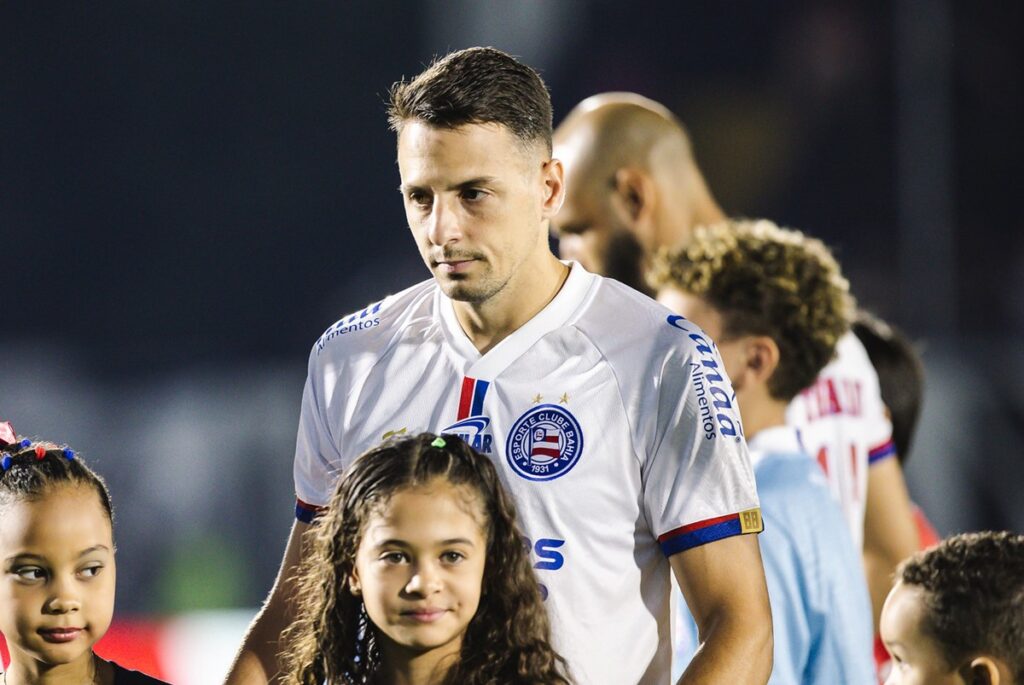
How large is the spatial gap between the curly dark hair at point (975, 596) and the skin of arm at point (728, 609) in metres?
0.30

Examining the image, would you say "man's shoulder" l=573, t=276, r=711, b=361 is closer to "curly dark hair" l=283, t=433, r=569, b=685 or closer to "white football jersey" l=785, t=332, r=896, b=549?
"curly dark hair" l=283, t=433, r=569, b=685

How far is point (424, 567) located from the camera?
84.0 inches

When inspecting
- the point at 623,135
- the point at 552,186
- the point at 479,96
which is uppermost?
the point at 623,135

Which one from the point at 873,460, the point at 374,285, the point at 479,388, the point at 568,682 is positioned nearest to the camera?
the point at 568,682

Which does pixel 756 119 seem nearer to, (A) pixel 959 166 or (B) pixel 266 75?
(A) pixel 959 166

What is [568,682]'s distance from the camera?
222cm

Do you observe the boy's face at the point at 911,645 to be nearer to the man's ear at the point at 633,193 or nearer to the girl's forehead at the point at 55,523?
the girl's forehead at the point at 55,523

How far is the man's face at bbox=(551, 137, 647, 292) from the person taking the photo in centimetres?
417

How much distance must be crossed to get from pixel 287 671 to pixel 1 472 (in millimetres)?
556

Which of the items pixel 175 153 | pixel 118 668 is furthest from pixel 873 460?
pixel 175 153

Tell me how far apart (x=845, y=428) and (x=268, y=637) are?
1.81 meters

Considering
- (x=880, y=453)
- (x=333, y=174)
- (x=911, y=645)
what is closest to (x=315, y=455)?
(x=911, y=645)

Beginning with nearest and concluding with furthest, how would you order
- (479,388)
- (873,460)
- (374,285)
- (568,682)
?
(568,682)
(479,388)
(873,460)
(374,285)

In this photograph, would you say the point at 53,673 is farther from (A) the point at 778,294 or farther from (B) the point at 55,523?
(A) the point at 778,294
